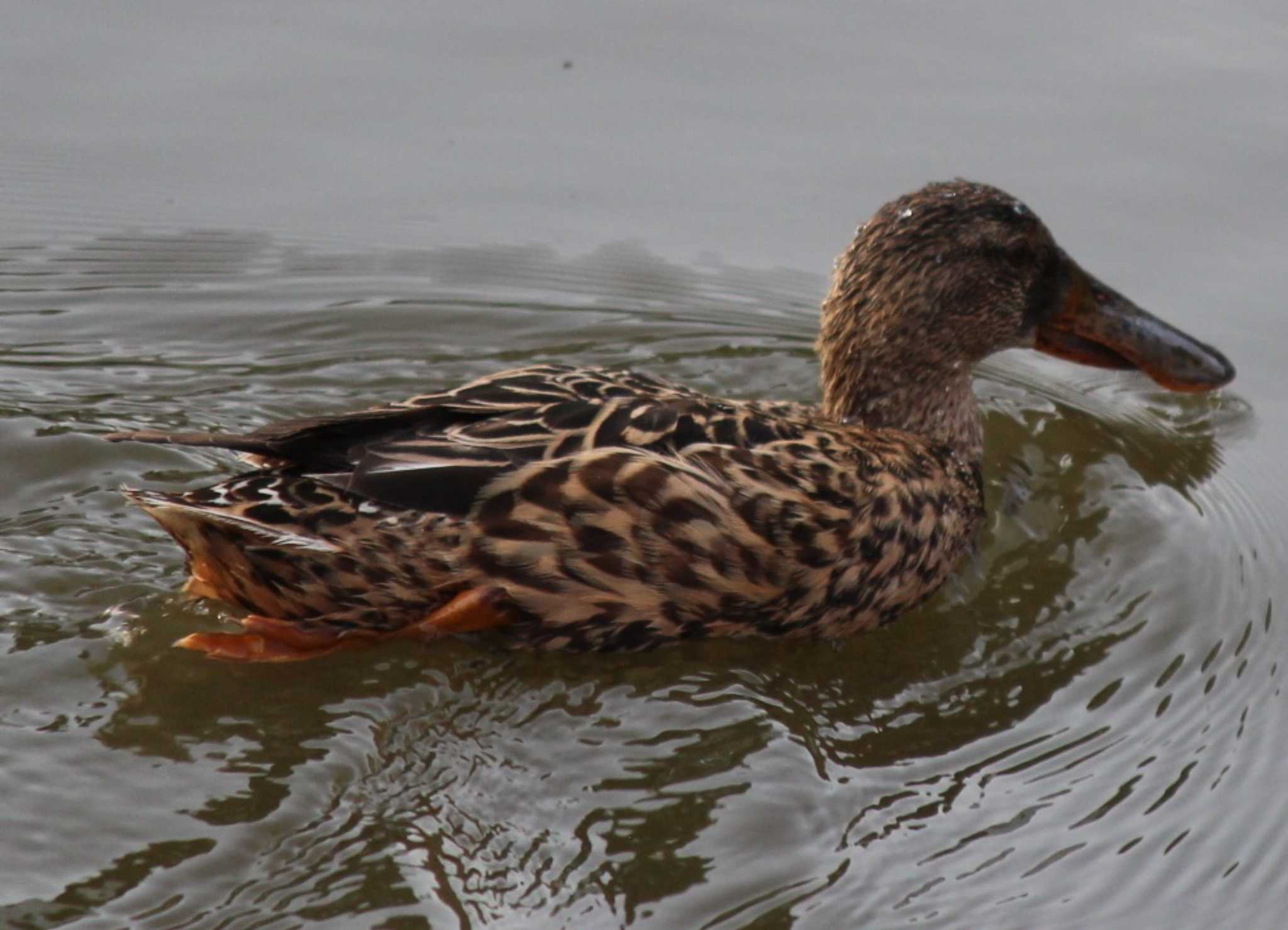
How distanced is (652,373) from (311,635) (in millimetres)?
2894

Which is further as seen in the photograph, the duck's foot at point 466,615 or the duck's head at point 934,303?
the duck's head at point 934,303

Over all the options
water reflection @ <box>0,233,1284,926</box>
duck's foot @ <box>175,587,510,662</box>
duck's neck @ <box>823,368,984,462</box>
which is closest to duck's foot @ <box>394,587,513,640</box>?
duck's foot @ <box>175,587,510,662</box>

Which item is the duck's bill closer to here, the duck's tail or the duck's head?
the duck's head

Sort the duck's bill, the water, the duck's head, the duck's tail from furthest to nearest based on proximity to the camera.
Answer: the duck's bill → the duck's head → the duck's tail → the water

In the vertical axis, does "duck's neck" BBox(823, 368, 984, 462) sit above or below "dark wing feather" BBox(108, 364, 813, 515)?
above

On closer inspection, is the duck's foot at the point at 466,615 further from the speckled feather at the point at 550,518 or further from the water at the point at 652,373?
the water at the point at 652,373

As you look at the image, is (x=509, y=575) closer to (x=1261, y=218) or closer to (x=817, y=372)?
(x=817, y=372)

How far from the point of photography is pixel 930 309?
784 cm

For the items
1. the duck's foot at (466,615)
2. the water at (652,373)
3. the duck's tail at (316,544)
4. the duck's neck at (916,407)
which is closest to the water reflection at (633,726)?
the water at (652,373)

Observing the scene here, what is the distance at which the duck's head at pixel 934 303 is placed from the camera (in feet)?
25.5

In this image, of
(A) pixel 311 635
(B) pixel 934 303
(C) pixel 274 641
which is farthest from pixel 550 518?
(B) pixel 934 303

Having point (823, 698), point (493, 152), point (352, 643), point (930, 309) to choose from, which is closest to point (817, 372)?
point (930, 309)

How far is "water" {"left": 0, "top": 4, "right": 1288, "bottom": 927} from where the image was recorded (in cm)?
583

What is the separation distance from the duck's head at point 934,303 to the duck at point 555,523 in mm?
543
